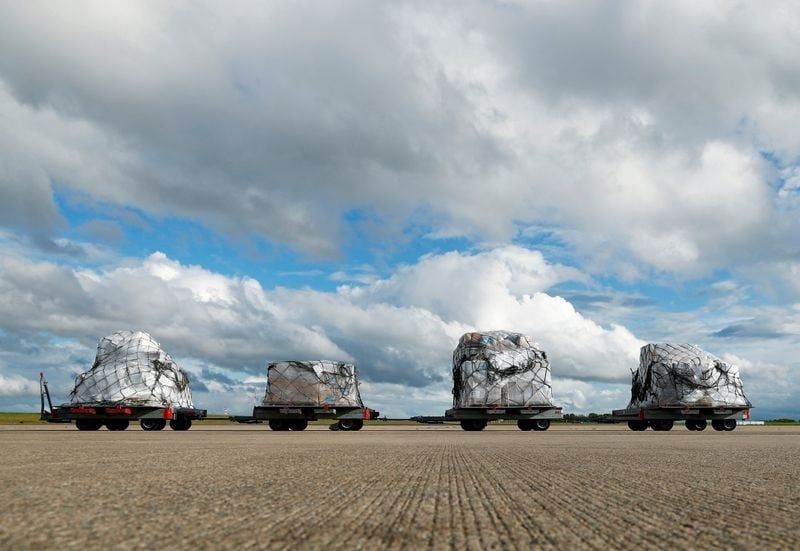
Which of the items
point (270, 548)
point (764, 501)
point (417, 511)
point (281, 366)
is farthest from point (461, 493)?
point (281, 366)

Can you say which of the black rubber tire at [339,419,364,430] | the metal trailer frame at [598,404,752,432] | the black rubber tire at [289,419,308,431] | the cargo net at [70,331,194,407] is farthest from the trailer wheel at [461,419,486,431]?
the cargo net at [70,331,194,407]

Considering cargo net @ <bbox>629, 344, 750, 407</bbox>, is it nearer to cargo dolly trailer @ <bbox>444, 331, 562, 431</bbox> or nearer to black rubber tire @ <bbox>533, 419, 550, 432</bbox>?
black rubber tire @ <bbox>533, 419, 550, 432</bbox>

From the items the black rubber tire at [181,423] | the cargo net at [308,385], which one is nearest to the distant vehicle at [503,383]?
the cargo net at [308,385]

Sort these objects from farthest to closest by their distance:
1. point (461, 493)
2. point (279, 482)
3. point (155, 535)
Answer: point (279, 482), point (461, 493), point (155, 535)

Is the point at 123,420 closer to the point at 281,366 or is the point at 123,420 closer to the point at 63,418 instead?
the point at 63,418

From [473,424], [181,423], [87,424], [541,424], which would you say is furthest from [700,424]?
[87,424]

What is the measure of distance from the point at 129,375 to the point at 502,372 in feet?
56.4

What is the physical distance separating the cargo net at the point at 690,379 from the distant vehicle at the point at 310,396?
46.6ft

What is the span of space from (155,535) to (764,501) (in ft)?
12.5

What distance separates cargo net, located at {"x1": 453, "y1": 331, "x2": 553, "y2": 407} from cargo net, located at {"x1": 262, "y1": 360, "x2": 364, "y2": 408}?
5534 mm

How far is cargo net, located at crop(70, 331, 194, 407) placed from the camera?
30422 millimetres

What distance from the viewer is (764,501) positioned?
4.43 metres

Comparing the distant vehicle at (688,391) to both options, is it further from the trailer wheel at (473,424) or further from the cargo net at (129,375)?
the cargo net at (129,375)

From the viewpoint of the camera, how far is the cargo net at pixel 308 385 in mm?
31938
